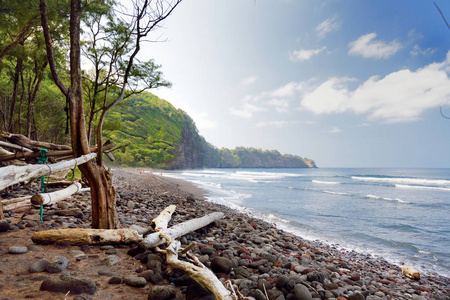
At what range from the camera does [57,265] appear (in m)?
3.26

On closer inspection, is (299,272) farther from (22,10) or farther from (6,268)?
(22,10)

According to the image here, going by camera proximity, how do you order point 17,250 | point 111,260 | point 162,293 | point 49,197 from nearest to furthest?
point 162,293, point 17,250, point 111,260, point 49,197

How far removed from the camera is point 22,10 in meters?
7.57

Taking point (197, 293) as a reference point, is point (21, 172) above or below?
above

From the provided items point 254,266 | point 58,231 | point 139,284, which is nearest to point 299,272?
point 254,266

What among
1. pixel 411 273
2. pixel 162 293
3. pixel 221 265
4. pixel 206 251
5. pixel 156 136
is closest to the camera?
pixel 162 293

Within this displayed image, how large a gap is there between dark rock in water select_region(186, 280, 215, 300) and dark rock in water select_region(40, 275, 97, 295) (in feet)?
3.96

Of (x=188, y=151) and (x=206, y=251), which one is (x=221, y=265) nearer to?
(x=206, y=251)

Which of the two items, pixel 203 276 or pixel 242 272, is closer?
pixel 203 276

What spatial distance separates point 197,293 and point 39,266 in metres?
2.33

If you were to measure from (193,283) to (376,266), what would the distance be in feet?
25.3

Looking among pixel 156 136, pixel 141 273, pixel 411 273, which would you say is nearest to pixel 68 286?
pixel 141 273

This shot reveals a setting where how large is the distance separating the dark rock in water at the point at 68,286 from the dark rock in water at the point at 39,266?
0.57 meters

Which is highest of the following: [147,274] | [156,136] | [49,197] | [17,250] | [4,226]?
[156,136]
